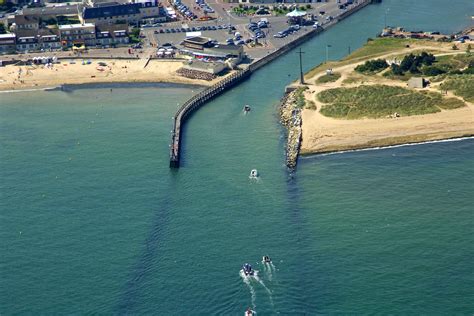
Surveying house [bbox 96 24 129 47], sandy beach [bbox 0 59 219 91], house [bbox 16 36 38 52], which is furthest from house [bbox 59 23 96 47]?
sandy beach [bbox 0 59 219 91]

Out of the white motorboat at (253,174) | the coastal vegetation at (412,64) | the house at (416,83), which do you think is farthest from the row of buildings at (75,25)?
the white motorboat at (253,174)

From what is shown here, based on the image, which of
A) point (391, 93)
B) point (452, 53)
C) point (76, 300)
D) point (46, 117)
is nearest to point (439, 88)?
point (391, 93)

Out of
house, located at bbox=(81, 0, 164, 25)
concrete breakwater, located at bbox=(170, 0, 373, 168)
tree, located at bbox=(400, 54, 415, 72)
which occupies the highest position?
house, located at bbox=(81, 0, 164, 25)

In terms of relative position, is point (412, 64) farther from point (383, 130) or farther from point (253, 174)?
point (253, 174)

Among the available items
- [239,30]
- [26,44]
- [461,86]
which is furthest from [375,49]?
[26,44]

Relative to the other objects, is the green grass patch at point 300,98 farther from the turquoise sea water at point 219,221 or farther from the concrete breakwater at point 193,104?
the concrete breakwater at point 193,104

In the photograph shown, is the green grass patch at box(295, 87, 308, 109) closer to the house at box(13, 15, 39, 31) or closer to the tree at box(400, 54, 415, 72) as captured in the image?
the tree at box(400, 54, 415, 72)
